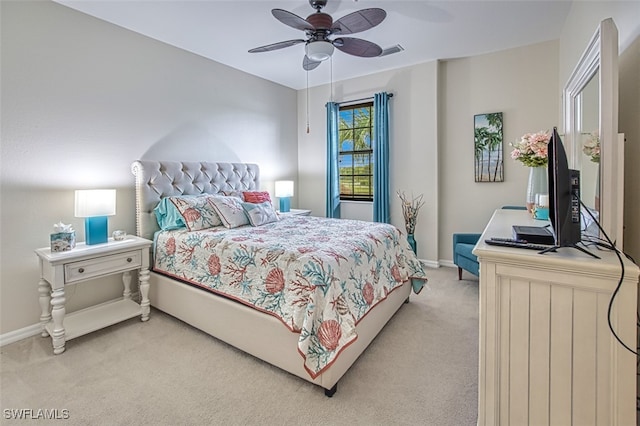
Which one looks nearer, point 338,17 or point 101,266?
point 101,266

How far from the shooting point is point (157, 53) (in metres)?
3.41

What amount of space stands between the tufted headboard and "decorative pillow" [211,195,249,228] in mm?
542

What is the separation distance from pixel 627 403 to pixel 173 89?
423 cm

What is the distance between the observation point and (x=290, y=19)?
230cm

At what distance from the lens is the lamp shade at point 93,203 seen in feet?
8.27

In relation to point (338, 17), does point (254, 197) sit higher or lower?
lower

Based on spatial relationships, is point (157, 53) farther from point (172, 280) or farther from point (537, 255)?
point (537, 255)

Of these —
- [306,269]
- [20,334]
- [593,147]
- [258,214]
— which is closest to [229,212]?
[258,214]

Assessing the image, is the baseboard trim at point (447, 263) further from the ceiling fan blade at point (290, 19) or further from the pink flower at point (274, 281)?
the ceiling fan blade at point (290, 19)

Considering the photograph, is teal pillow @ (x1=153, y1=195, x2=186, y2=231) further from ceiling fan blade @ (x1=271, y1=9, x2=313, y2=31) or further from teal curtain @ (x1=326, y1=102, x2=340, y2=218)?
teal curtain @ (x1=326, y1=102, x2=340, y2=218)

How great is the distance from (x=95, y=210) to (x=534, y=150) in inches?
132

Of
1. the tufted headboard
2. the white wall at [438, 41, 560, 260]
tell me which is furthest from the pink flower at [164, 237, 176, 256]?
the white wall at [438, 41, 560, 260]

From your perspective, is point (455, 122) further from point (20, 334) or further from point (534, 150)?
point (20, 334)

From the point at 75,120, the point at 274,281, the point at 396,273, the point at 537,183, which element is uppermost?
the point at 75,120
